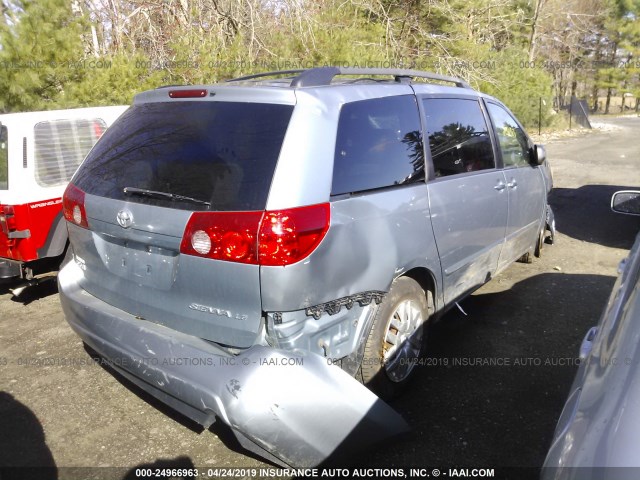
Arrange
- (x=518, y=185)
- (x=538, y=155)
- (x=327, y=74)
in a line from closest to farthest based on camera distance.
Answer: (x=327, y=74), (x=518, y=185), (x=538, y=155)

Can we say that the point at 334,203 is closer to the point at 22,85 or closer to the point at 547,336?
the point at 547,336

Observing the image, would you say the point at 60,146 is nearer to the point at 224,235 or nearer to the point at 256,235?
the point at 224,235

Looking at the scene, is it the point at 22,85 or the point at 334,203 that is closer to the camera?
the point at 334,203

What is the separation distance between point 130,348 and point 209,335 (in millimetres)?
440

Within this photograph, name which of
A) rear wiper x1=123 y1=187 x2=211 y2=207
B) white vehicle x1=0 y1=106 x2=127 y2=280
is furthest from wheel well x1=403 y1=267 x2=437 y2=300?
white vehicle x1=0 y1=106 x2=127 y2=280

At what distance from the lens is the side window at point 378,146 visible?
8.61 feet

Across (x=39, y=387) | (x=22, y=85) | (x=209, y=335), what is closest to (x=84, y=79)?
(x=22, y=85)

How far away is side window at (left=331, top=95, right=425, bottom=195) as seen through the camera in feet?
8.61

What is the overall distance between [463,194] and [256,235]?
179 cm

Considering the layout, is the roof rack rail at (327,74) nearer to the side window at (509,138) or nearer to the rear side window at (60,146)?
the side window at (509,138)

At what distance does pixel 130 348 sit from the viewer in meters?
2.57

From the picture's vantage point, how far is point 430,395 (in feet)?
10.8

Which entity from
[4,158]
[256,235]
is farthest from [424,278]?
[4,158]

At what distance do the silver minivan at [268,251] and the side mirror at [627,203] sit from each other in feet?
3.12
